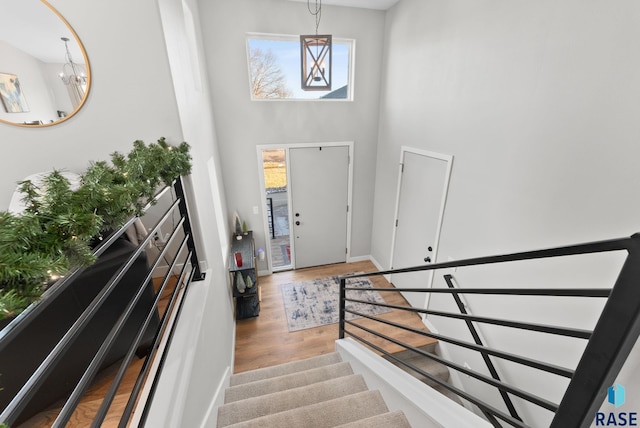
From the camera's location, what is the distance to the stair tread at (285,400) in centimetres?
168

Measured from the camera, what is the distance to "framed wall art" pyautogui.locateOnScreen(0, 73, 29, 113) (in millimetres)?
1304

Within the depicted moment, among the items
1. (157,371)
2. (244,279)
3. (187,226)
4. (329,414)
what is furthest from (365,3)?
(329,414)

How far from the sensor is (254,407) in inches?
67.4

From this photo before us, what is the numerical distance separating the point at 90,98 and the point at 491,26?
112 inches

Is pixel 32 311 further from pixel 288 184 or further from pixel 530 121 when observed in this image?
pixel 288 184

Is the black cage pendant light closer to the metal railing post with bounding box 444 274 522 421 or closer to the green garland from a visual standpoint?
the green garland

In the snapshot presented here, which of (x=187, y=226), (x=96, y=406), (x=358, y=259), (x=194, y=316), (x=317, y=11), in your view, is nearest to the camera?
(x=96, y=406)

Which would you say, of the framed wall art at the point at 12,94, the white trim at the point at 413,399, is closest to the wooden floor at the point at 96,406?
the white trim at the point at 413,399

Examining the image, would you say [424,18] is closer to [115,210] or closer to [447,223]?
[447,223]

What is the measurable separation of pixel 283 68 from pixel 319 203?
6.72 feet

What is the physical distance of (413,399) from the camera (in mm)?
1332

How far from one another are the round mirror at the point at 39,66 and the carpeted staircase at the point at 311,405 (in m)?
2.09

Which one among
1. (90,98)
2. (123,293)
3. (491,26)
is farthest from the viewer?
(491,26)

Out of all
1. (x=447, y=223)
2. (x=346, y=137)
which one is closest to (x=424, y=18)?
(x=346, y=137)
